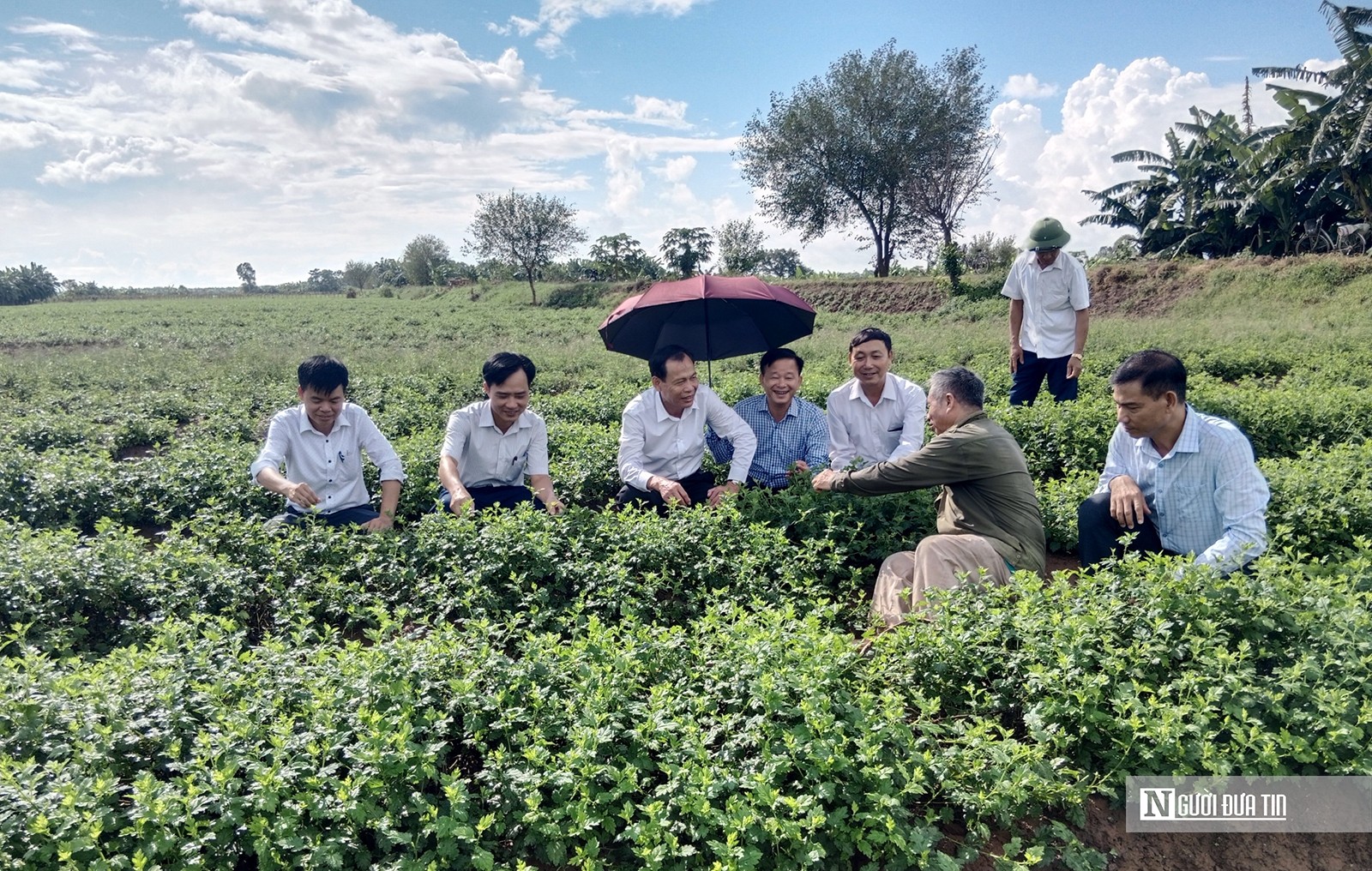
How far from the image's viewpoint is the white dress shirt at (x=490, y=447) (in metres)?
6.18

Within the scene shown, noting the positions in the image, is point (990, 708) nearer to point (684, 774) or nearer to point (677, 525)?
point (684, 774)

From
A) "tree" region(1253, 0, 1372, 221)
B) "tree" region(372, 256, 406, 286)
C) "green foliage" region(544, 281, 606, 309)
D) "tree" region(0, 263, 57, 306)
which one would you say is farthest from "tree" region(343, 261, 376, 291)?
"tree" region(1253, 0, 1372, 221)

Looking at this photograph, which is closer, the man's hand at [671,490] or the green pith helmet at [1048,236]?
the man's hand at [671,490]

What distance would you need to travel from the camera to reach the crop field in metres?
2.69

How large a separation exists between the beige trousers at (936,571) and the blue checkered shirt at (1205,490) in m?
0.98

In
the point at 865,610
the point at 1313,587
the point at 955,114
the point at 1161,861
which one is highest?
the point at 955,114

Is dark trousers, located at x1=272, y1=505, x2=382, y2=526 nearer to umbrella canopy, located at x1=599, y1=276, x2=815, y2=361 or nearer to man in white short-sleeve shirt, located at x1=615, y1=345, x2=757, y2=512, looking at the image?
man in white short-sleeve shirt, located at x1=615, y1=345, x2=757, y2=512

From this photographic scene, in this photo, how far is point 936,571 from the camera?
427 cm

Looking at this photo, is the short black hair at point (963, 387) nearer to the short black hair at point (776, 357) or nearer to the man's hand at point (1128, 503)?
the man's hand at point (1128, 503)

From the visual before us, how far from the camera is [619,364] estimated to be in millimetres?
16094

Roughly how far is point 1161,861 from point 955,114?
40.0 m

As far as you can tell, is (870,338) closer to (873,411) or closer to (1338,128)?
(873,411)

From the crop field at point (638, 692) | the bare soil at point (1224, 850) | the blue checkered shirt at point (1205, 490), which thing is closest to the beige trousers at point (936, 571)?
the crop field at point (638, 692)

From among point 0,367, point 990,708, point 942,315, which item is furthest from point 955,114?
point 990,708
